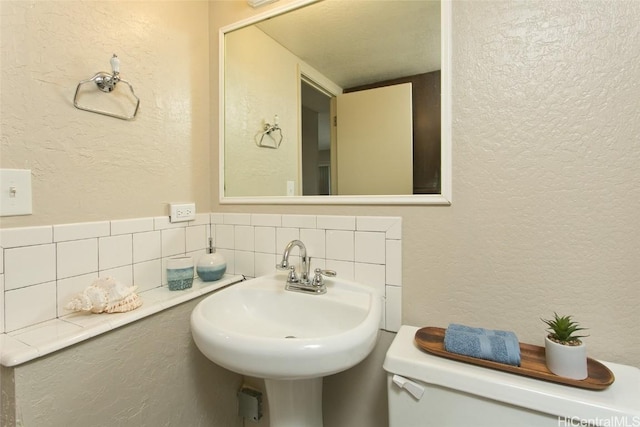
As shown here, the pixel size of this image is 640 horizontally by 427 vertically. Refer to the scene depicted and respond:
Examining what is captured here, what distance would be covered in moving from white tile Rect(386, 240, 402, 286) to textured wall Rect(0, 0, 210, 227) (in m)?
0.84

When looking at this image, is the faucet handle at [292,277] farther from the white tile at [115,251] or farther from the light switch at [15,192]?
the light switch at [15,192]

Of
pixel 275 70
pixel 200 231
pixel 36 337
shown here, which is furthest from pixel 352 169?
pixel 36 337

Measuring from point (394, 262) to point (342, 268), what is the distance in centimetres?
19

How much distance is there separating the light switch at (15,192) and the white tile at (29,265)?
3.9 inches

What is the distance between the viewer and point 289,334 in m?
0.99

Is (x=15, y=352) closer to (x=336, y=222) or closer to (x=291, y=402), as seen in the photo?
(x=291, y=402)

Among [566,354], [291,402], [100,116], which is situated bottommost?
[291,402]

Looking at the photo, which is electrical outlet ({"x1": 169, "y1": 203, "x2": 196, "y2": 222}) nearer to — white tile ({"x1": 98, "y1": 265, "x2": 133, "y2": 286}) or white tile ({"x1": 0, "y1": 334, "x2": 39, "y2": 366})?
white tile ({"x1": 98, "y1": 265, "x2": 133, "y2": 286})

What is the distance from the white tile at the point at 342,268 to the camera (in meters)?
1.03

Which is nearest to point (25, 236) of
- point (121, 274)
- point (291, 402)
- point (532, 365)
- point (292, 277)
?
point (121, 274)

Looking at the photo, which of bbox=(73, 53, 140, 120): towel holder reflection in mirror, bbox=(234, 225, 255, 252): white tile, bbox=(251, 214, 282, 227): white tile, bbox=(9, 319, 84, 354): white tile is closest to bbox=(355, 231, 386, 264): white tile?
bbox=(251, 214, 282, 227): white tile

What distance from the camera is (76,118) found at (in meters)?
0.87

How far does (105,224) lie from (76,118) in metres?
0.32

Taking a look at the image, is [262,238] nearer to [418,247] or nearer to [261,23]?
[418,247]
